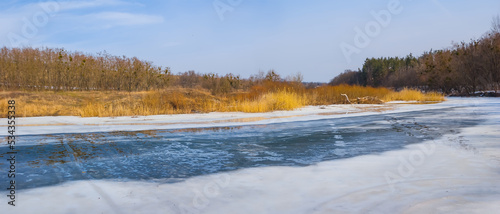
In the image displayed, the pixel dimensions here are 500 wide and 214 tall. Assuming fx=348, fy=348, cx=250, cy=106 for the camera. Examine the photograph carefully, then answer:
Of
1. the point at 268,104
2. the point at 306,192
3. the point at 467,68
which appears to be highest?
the point at 467,68

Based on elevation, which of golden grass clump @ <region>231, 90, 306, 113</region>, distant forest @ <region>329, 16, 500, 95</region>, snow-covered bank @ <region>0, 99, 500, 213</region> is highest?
distant forest @ <region>329, 16, 500, 95</region>

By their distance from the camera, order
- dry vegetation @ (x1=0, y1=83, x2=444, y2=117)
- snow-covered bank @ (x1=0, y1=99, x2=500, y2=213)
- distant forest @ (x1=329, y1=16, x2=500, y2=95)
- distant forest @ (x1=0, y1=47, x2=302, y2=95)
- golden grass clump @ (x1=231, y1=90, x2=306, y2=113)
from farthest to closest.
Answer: distant forest @ (x1=329, y1=16, x2=500, y2=95), distant forest @ (x1=0, y1=47, x2=302, y2=95), golden grass clump @ (x1=231, y1=90, x2=306, y2=113), dry vegetation @ (x1=0, y1=83, x2=444, y2=117), snow-covered bank @ (x1=0, y1=99, x2=500, y2=213)

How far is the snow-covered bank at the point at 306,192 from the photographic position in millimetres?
2859

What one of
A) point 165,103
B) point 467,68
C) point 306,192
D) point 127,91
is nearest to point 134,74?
point 127,91

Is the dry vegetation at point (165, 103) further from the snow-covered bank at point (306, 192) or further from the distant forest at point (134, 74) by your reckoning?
the snow-covered bank at point (306, 192)

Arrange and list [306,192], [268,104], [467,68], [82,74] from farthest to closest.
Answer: [467,68], [82,74], [268,104], [306,192]

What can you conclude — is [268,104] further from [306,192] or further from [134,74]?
[134,74]

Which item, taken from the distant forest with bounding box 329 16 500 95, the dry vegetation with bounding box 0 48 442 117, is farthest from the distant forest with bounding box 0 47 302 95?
the distant forest with bounding box 329 16 500 95

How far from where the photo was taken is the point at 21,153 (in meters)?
5.37

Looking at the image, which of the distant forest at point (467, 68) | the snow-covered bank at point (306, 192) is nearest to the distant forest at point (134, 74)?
the distant forest at point (467, 68)

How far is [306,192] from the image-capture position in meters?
3.29

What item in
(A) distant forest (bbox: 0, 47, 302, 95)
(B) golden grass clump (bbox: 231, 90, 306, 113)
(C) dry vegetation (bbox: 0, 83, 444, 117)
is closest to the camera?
(C) dry vegetation (bbox: 0, 83, 444, 117)

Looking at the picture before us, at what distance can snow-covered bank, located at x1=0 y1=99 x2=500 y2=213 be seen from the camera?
2.86 metres

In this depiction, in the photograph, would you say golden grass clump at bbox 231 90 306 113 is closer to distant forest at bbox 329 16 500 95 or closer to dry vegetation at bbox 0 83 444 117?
dry vegetation at bbox 0 83 444 117
